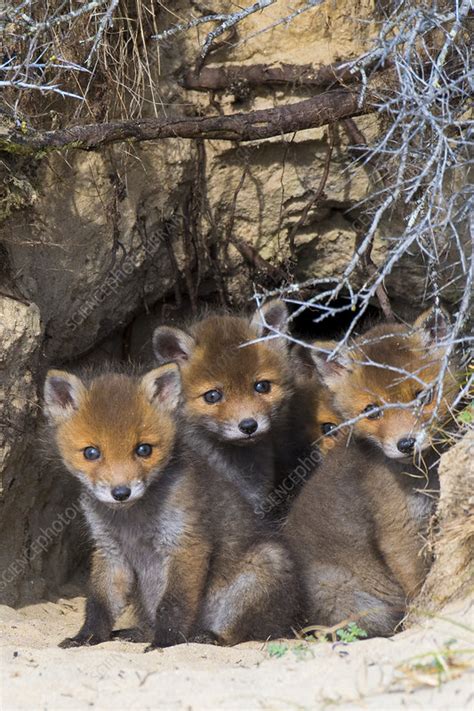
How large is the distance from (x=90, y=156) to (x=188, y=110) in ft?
1.96

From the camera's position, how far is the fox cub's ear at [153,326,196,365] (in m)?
4.54

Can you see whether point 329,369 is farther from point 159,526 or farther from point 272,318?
point 159,526

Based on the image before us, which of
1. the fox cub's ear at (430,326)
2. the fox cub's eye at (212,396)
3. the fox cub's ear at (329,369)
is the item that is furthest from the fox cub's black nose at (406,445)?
the fox cub's eye at (212,396)

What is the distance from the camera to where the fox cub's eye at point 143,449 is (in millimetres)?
3574

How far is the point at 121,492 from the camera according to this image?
3.41m

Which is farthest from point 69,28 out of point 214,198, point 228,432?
point 228,432

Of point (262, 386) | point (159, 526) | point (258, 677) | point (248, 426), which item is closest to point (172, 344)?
point (262, 386)

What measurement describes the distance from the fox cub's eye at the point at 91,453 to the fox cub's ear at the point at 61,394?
0.87 ft

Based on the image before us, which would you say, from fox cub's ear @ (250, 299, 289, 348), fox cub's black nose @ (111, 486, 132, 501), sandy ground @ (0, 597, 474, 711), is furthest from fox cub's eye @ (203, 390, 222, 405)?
sandy ground @ (0, 597, 474, 711)

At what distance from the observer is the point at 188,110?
448cm

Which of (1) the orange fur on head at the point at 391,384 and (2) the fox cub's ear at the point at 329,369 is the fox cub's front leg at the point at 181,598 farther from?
(2) the fox cub's ear at the point at 329,369

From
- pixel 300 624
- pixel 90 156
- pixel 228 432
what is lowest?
pixel 300 624

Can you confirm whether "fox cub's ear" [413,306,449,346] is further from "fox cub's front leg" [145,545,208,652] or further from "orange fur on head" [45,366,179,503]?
"fox cub's front leg" [145,545,208,652]

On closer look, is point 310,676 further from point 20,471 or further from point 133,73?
point 133,73
